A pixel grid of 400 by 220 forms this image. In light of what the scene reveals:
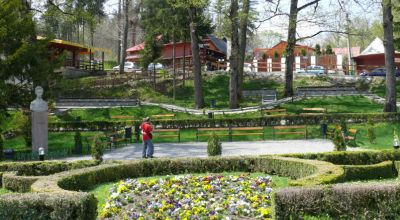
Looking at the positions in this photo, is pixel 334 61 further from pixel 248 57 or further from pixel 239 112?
pixel 239 112

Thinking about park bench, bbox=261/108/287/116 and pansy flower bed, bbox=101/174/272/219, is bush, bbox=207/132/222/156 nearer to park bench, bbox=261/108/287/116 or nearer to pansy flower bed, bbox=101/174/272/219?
pansy flower bed, bbox=101/174/272/219

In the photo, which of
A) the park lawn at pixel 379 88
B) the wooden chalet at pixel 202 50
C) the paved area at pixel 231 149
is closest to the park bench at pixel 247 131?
the paved area at pixel 231 149

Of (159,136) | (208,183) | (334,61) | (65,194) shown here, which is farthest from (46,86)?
(334,61)

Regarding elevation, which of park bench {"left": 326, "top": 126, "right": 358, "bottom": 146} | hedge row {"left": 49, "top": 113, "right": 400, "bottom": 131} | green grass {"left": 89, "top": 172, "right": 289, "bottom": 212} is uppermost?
hedge row {"left": 49, "top": 113, "right": 400, "bottom": 131}

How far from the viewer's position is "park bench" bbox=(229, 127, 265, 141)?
23594 mm

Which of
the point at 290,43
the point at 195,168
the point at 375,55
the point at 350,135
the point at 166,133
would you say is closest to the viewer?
the point at 195,168

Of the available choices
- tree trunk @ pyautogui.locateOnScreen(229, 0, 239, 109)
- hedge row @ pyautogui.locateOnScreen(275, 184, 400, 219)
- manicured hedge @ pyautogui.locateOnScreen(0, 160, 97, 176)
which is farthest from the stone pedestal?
hedge row @ pyautogui.locateOnScreen(275, 184, 400, 219)

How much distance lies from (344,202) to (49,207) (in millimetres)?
4687

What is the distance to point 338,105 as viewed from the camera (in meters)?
31.2

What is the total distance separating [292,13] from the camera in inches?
1204

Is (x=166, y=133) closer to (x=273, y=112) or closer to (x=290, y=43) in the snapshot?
(x=273, y=112)

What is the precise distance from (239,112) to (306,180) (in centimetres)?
1978

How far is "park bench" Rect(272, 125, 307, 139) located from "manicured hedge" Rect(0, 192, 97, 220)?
16521 mm

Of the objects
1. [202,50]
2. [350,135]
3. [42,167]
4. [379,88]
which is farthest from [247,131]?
[202,50]
